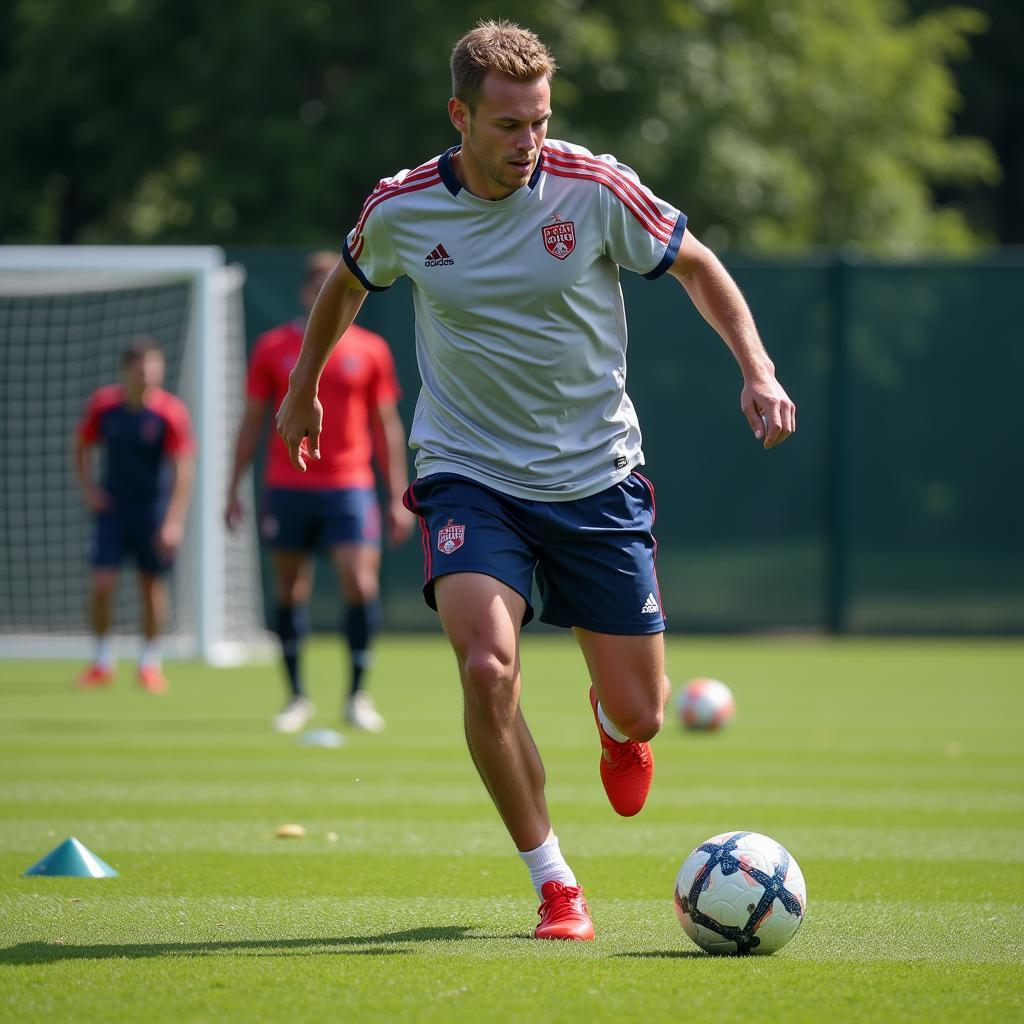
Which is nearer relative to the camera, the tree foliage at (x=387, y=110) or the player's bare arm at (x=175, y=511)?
the player's bare arm at (x=175, y=511)

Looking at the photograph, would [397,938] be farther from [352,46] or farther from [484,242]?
[352,46]

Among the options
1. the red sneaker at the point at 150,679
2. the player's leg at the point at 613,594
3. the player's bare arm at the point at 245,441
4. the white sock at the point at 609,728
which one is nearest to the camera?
the player's leg at the point at 613,594

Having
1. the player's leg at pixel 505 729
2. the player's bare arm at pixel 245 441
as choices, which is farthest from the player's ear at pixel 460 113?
the player's bare arm at pixel 245 441

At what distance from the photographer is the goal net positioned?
16562 mm

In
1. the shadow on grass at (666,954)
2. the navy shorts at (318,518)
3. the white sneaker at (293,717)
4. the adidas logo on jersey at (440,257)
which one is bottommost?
the white sneaker at (293,717)

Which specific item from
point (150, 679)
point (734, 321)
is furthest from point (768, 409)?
point (150, 679)

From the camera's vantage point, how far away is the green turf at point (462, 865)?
4.29 m

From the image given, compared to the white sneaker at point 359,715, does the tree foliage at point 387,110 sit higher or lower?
higher

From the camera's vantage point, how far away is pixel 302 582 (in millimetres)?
10930

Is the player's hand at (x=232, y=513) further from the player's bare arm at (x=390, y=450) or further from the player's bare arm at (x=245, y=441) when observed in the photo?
the player's bare arm at (x=390, y=450)

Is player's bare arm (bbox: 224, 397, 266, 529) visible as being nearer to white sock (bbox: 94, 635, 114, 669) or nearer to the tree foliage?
white sock (bbox: 94, 635, 114, 669)

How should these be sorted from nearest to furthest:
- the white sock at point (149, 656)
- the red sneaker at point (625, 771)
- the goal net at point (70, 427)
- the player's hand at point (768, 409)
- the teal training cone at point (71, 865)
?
the player's hand at point (768, 409) < the red sneaker at point (625, 771) < the teal training cone at point (71, 865) < the white sock at point (149, 656) < the goal net at point (70, 427)

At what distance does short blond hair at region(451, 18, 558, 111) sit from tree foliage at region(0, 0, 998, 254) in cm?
1825

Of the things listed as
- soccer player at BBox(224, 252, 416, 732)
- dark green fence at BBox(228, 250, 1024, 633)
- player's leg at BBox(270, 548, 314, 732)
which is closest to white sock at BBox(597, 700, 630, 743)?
soccer player at BBox(224, 252, 416, 732)
